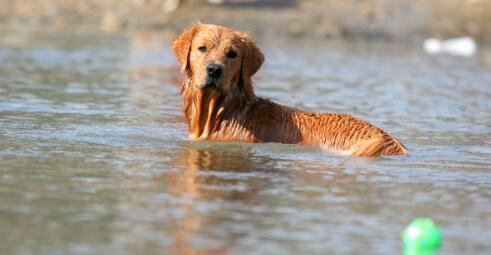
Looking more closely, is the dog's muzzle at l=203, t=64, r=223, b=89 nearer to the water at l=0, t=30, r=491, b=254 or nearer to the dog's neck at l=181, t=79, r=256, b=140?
the dog's neck at l=181, t=79, r=256, b=140

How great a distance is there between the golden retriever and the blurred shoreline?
13.3 meters

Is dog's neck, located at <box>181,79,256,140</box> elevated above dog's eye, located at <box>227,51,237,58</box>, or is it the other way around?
dog's eye, located at <box>227,51,237,58</box>

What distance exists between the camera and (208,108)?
423 inches

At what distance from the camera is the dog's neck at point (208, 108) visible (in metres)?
10.7

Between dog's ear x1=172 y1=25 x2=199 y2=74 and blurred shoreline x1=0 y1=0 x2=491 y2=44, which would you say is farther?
blurred shoreline x1=0 y1=0 x2=491 y2=44

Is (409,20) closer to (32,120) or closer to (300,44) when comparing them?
(300,44)

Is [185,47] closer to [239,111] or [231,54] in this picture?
[231,54]

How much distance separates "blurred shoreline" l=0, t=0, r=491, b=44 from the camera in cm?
2455

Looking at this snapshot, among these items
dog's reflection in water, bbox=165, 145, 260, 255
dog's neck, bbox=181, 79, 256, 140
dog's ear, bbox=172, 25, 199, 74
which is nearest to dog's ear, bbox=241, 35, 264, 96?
dog's neck, bbox=181, 79, 256, 140

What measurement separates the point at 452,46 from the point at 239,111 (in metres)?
14.2

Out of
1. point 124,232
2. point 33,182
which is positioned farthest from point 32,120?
point 124,232

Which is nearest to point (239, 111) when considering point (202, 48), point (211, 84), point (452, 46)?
point (211, 84)

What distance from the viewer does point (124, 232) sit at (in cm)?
693

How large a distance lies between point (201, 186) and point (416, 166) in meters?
2.30
